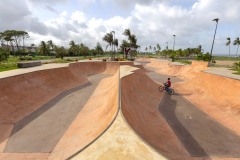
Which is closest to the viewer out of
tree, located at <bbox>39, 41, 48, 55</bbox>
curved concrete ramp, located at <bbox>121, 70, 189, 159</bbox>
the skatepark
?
the skatepark

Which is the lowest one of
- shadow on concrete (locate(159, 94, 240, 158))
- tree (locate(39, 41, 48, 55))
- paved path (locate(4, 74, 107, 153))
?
shadow on concrete (locate(159, 94, 240, 158))

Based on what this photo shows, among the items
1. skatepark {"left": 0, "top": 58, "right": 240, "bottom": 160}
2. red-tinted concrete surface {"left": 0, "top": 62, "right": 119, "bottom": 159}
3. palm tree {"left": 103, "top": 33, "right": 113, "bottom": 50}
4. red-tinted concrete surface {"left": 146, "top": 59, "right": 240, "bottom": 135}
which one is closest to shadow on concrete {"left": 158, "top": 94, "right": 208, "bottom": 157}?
skatepark {"left": 0, "top": 58, "right": 240, "bottom": 160}

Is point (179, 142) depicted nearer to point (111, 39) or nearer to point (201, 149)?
point (201, 149)

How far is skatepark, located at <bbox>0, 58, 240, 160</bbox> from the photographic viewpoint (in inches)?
245

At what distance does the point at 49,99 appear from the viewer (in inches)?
623

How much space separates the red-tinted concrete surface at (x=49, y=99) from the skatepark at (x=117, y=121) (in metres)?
0.05

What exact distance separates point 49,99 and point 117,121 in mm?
11233

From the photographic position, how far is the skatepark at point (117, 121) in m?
6.21

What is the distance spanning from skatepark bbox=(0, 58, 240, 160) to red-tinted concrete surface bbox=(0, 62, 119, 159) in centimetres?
5

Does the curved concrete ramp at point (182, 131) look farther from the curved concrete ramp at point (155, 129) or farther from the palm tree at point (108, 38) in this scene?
the palm tree at point (108, 38)

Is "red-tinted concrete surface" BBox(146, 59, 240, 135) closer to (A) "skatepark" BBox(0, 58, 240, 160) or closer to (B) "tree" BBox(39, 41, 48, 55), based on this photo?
(A) "skatepark" BBox(0, 58, 240, 160)

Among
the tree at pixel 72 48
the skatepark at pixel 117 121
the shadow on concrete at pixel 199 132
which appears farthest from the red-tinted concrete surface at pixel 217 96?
the tree at pixel 72 48

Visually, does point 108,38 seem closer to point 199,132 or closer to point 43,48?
point 43,48

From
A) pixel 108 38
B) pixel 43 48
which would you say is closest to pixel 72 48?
pixel 43 48
